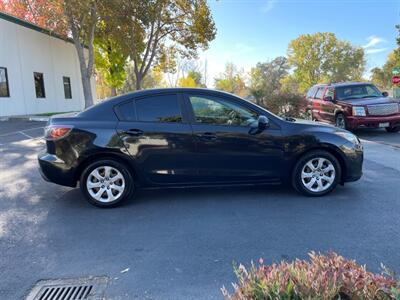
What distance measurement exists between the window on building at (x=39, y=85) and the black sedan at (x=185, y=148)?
1912 centimetres

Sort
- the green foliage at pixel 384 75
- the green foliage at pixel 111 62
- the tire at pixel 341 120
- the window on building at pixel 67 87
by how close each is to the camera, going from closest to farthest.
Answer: the tire at pixel 341 120, the window on building at pixel 67 87, the green foliage at pixel 111 62, the green foliage at pixel 384 75

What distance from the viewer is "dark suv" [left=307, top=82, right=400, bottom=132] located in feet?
37.2

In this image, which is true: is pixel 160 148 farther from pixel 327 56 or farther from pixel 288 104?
pixel 327 56

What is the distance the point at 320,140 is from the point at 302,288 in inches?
147

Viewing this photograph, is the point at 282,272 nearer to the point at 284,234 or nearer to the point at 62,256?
the point at 284,234

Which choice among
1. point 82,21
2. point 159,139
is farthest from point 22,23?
point 159,139

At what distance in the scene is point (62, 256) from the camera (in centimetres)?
352

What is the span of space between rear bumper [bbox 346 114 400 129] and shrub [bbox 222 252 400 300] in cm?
1060

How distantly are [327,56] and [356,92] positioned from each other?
2299 inches

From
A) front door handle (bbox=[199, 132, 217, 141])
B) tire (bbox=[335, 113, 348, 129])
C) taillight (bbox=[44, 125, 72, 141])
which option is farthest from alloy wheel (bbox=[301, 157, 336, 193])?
tire (bbox=[335, 113, 348, 129])

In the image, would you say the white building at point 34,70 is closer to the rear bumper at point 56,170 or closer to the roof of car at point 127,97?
the rear bumper at point 56,170

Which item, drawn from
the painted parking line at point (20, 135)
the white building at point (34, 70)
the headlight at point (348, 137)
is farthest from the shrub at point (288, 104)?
the white building at point (34, 70)

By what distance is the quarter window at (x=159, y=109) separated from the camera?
4965mm

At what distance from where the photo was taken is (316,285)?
5.45 ft
